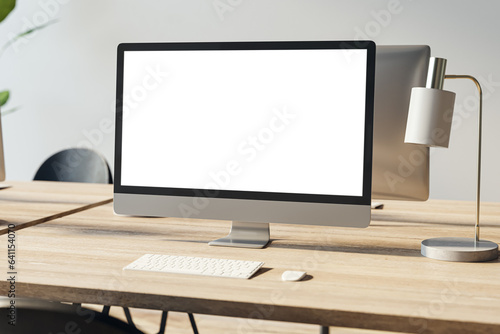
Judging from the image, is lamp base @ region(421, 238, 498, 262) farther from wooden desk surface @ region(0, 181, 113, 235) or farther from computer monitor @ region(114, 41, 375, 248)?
wooden desk surface @ region(0, 181, 113, 235)

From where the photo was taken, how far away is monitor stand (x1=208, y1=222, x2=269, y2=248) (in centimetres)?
120

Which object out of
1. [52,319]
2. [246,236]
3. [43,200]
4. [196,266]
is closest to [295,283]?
[196,266]

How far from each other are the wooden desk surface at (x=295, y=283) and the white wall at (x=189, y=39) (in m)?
1.80

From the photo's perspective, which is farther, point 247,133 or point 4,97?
point 4,97

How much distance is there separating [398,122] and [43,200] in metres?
1.16

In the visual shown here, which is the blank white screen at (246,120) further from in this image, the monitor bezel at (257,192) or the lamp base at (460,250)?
the lamp base at (460,250)

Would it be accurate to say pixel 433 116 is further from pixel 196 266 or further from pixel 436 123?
pixel 196 266

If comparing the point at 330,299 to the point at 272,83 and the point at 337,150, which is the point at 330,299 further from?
the point at 272,83

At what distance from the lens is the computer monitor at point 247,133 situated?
1.13 m

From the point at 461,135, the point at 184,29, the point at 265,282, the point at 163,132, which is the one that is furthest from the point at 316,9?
the point at 265,282

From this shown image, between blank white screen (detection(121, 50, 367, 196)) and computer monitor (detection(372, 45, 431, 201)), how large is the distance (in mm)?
315

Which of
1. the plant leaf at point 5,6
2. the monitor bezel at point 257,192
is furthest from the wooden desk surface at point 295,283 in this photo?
the plant leaf at point 5,6

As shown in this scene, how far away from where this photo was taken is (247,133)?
3.86ft

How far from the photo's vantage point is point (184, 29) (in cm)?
336
